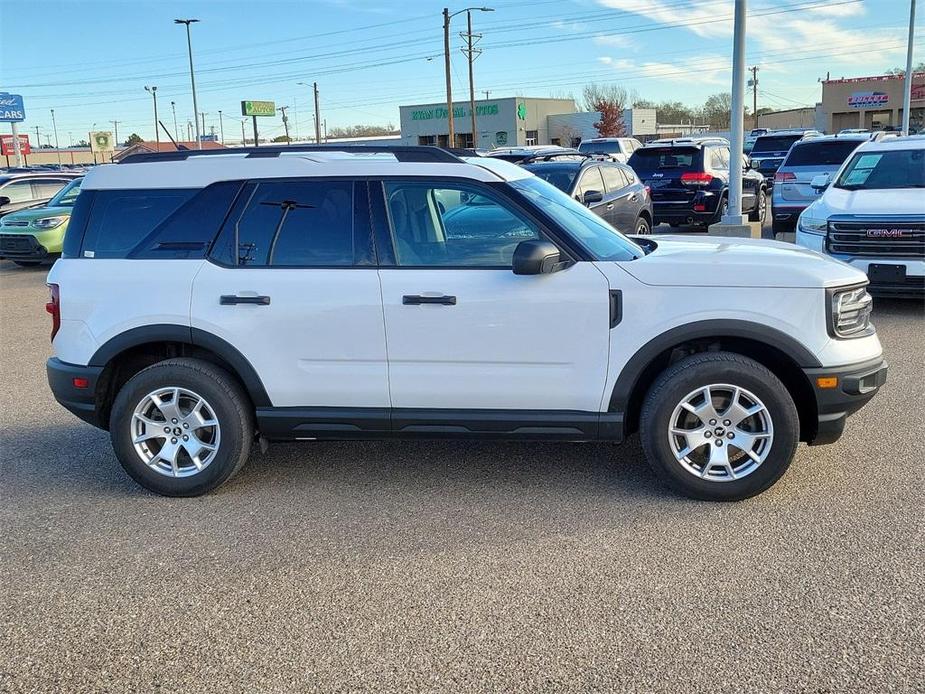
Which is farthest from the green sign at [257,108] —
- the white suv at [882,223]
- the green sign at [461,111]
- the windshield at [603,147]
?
the white suv at [882,223]

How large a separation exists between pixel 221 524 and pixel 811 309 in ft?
10.5

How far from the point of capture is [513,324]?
4.31 metres

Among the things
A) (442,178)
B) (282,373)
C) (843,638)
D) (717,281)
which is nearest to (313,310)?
(282,373)

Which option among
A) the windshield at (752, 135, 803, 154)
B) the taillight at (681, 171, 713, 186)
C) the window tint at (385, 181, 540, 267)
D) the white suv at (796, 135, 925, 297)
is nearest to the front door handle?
the window tint at (385, 181, 540, 267)

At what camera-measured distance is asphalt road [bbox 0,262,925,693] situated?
119 inches

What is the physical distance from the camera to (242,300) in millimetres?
4480

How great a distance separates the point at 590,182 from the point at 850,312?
315 inches

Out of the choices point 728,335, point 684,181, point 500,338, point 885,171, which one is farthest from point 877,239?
point 684,181

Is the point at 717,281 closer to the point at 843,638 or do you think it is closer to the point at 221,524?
the point at 843,638

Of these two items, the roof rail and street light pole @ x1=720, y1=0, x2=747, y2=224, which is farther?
street light pole @ x1=720, y1=0, x2=747, y2=224

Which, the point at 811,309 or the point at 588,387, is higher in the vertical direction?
the point at 811,309

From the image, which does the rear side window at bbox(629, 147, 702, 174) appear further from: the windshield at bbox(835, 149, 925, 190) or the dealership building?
the dealership building

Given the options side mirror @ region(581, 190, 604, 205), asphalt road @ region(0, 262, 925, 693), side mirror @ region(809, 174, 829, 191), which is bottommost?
asphalt road @ region(0, 262, 925, 693)

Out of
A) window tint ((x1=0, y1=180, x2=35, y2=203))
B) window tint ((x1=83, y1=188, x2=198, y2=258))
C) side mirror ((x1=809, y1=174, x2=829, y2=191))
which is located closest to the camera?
window tint ((x1=83, y1=188, x2=198, y2=258))
